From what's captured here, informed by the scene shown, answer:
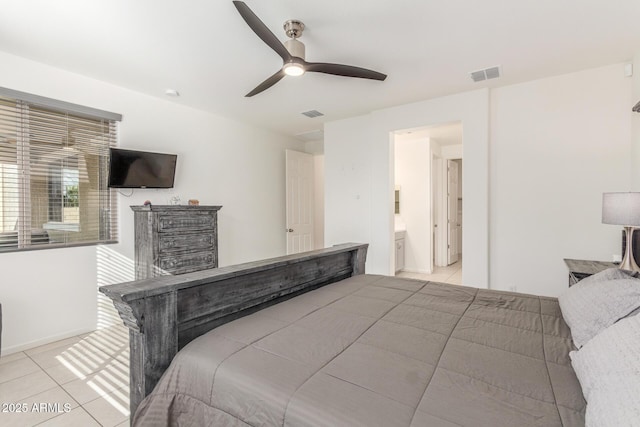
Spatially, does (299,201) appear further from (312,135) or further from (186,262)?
(186,262)

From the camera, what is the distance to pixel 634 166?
2998 millimetres

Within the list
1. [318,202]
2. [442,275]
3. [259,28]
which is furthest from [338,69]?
[318,202]

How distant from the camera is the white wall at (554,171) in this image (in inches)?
126

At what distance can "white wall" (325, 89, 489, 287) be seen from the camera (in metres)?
3.76

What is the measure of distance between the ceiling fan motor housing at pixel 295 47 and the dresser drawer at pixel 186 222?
2.30 metres

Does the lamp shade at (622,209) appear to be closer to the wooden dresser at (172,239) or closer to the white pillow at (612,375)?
the white pillow at (612,375)

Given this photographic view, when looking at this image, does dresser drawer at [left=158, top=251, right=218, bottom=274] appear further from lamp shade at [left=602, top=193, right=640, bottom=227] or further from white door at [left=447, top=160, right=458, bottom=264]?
white door at [left=447, top=160, right=458, bottom=264]

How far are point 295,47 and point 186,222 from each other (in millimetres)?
2404

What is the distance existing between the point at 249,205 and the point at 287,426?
14.6 ft

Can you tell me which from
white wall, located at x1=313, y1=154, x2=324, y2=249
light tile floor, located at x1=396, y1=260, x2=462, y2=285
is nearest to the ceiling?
light tile floor, located at x1=396, y1=260, x2=462, y2=285

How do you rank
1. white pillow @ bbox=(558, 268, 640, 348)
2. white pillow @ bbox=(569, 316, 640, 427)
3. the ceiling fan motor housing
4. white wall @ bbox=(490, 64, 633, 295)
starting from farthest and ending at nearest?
white wall @ bbox=(490, 64, 633, 295) → the ceiling fan motor housing → white pillow @ bbox=(558, 268, 640, 348) → white pillow @ bbox=(569, 316, 640, 427)

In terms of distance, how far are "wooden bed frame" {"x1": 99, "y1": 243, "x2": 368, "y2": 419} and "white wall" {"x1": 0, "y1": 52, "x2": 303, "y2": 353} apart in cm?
241

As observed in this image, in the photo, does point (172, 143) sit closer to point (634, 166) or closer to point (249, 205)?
point (249, 205)

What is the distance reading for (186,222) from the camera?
3.72 metres
